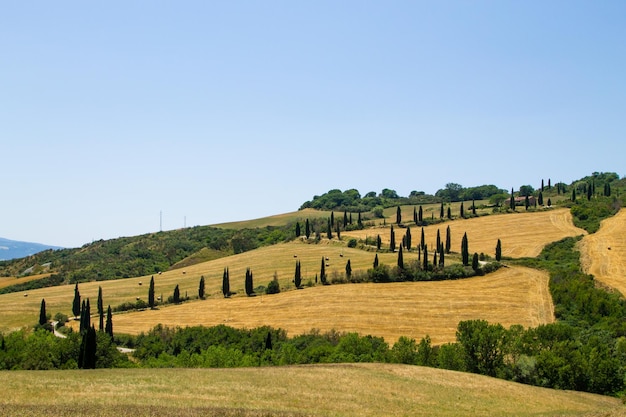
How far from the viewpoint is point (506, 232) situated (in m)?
153

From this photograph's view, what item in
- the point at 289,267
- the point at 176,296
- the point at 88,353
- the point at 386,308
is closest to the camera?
the point at 88,353

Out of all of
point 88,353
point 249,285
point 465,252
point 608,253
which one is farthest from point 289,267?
point 88,353

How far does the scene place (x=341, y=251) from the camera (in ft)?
490

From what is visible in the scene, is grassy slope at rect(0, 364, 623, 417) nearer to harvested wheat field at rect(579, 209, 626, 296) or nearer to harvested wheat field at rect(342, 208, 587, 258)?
harvested wheat field at rect(579, 209, 626, 296)

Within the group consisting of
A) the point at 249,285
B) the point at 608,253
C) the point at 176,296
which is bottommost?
the point at 176,296

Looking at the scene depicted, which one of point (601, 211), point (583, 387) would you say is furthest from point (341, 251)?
point (583, 387)

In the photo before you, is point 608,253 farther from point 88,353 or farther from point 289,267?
point 88,353

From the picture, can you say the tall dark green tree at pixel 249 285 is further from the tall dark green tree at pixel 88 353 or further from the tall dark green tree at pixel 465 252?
the tall dark green tree at pixel 88 353

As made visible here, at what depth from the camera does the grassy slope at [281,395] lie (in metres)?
33.1

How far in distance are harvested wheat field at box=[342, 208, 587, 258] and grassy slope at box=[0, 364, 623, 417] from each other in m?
92.6

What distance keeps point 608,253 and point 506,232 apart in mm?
30376

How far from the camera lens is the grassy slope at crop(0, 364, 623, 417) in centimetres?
3309

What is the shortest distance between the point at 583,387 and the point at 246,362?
3766cm

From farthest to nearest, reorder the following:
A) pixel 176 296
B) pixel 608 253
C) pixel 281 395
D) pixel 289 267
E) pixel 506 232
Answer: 1. pixel 506 232
2. pixel 289 267
3. pixel 176 296
4. pixel 608 253
5. pixel 281 395
